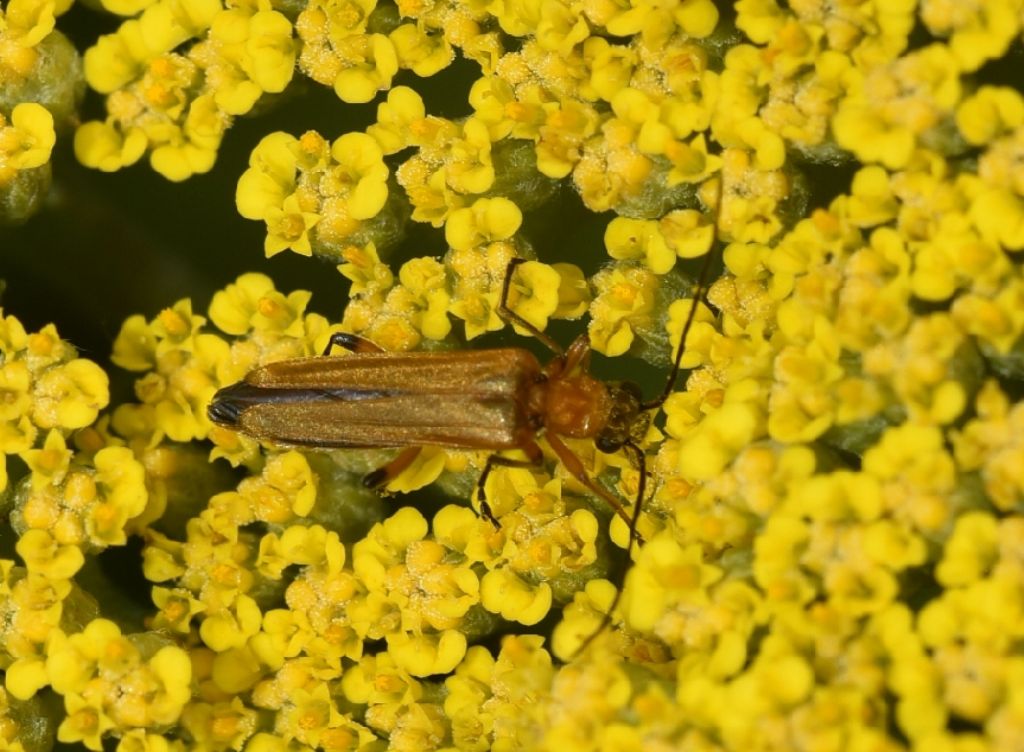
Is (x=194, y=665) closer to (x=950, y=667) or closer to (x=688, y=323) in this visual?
(x=688, y=323)

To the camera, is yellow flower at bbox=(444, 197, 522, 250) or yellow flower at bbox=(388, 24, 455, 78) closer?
yellow flower at bbox=(444, 197, 522, 250)

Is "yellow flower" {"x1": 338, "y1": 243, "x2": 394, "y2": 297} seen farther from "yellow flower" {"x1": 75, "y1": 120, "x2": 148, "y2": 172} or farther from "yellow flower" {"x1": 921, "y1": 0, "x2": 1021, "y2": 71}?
"yellow flower" {"x1": 921, "y1": 0, "x2": 1021, "y2": 71}

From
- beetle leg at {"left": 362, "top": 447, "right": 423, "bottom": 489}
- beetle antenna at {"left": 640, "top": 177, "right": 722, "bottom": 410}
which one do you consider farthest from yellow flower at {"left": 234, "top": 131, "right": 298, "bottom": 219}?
beetle antenna at {"left": 640, "top": 177, "right": 722, "bottom": 410}

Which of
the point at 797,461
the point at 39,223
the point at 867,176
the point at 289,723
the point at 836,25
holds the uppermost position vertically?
the point at 836,25

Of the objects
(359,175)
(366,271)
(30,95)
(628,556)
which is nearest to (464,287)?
(366,271)

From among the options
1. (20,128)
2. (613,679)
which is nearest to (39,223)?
(20,128)

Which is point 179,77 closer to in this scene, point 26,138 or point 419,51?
point 26,138

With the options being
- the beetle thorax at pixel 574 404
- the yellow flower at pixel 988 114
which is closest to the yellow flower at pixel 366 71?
the beetle thorax at pixel 574 404
